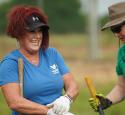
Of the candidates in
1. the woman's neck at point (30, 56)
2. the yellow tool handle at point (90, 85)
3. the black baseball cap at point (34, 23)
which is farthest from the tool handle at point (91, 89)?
the black baseball cap at point (34, 23)

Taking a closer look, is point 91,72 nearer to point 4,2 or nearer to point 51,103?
point 51,103

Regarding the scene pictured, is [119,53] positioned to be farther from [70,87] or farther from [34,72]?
[34,72]

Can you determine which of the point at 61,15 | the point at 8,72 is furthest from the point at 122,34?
the point at 61,15

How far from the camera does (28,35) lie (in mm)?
5863

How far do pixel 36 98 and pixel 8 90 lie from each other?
0.26 meters

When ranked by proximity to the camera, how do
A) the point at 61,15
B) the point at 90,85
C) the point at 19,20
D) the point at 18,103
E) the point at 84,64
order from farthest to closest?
the point at 61,15 < the point at 84,64 < the point at 90,85 < the point at 19,20 < the point at 18,103

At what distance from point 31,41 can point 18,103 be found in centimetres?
55

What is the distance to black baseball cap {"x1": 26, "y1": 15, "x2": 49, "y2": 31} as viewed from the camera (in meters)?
5.83

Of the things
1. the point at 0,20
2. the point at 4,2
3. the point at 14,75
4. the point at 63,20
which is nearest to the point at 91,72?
the point at 0,20

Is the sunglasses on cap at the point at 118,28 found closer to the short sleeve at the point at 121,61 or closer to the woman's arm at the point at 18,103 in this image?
the short sleeve at the point at 121,61

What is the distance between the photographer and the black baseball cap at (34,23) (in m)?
5.83

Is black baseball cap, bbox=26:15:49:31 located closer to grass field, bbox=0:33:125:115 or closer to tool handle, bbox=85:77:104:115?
tool handle, bbox=85:77:104:115

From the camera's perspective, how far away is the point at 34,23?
5836 millimetres

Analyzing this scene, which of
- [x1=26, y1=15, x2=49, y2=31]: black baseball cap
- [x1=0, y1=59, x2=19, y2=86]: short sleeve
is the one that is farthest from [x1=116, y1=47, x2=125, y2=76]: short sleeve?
[x1=0, y1=59, x2=19, y2=86]: short sleeve
